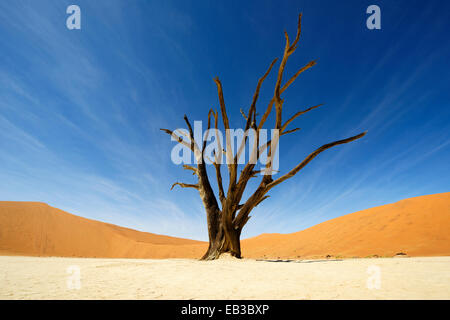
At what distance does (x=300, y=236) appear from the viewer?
73.5 feet

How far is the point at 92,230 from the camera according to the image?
29.8m

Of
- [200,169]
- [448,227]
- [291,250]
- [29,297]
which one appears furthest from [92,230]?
[448,227]

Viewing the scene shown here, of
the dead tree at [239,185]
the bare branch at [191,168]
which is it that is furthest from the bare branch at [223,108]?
the bare branch at [191,168]

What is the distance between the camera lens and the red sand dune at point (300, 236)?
1388cm

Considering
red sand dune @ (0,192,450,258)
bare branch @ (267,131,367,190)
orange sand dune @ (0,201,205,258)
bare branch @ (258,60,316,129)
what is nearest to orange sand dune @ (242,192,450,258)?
red sand dune @ (0,192,450,258)

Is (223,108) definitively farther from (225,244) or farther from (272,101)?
(225,244)

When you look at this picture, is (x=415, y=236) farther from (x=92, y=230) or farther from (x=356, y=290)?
(x=92, y=230)

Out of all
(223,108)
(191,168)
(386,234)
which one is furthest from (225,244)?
(386,234)

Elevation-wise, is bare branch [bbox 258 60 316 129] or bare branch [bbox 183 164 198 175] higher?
bare branch [bbox 258 60 316 129]

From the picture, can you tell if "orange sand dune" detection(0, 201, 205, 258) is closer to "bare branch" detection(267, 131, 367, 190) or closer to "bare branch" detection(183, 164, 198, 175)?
"bare branch" detection(183, 164, 198, 175)

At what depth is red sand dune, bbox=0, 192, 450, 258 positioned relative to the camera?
13.9 metres

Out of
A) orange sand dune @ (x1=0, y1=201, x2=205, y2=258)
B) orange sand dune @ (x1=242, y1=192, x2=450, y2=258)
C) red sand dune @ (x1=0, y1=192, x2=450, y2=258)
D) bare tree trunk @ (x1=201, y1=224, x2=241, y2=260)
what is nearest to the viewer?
bare tree trunk @ (x1=201, y1=224, x2=241, y2=260)

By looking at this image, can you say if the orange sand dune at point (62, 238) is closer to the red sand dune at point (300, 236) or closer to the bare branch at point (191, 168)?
the red sand dune at point (300, 236)

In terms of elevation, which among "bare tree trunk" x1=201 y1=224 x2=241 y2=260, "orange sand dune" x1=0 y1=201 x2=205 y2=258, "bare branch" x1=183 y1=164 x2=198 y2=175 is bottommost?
"orange sand dune" x1=0 y1=201 x2=205 y2=258
